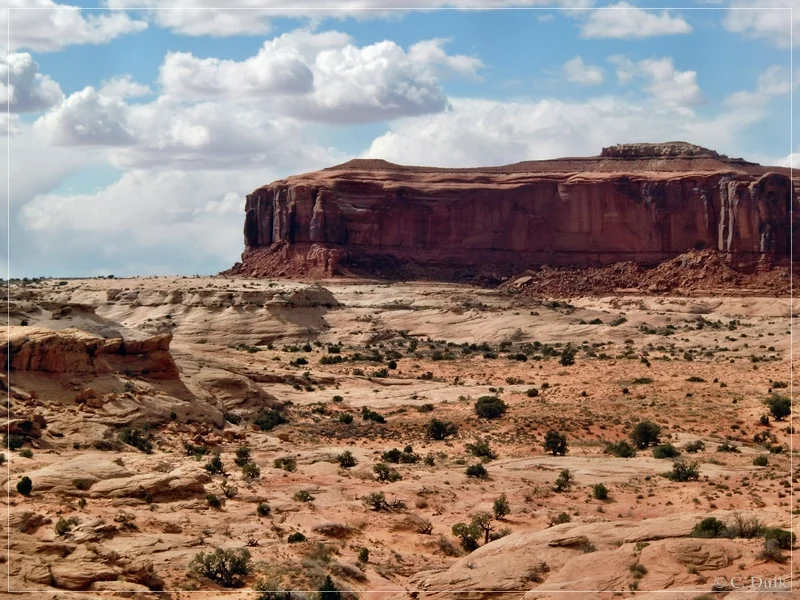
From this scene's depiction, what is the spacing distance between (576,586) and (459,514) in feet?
28.7

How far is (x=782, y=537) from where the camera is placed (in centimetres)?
1727

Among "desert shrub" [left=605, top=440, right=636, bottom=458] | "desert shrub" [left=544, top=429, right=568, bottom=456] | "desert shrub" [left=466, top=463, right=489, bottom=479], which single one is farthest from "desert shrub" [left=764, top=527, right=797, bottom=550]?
"desert shrub" [left=544, top=429, right=568, bottom=456]

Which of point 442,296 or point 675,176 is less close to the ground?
point 675,176

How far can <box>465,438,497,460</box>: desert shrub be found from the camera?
33144mm

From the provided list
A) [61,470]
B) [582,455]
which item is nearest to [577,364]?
[582,455]

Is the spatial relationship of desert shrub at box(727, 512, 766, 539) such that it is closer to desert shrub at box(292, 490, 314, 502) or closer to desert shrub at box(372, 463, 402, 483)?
desert shrub at box(292, 490, 314, 502)

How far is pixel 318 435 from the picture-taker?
36.2 metres

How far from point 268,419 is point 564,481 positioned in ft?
39.9

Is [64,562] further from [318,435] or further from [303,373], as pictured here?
[303,373]

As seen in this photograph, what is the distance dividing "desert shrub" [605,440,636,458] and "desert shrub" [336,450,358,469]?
8346mm

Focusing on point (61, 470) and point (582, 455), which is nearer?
point (61, 470)

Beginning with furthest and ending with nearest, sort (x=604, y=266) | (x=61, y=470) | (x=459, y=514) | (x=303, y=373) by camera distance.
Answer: (x=604, y=266) → (x=303, y=373) → (x=459, y=514) → (x=61, y=470)

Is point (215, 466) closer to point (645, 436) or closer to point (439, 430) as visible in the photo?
point (439, 430)

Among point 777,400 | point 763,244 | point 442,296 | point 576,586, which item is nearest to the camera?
point 576,586
